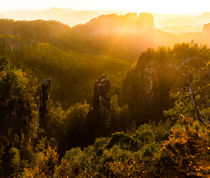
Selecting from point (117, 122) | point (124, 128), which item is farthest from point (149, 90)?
point (124, 128)

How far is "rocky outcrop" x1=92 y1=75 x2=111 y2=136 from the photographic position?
2435 inches

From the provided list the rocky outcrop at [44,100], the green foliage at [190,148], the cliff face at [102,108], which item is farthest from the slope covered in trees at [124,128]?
the rocky outcrop at [44,100]

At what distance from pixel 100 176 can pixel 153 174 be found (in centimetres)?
672

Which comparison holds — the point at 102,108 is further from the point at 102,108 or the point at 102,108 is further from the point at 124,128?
the point at 124,128

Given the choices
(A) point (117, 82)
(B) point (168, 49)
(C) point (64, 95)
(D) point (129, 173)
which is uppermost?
(B) point (168, 49)

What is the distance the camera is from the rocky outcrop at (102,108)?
61.8 metres

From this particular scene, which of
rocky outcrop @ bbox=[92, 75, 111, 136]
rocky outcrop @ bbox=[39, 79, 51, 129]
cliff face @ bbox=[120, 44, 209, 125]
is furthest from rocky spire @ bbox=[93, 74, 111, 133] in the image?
rocky outcrop @ bbox=[39, 79, 51, 129]

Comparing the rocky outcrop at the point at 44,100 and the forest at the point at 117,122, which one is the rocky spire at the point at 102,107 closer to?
the forest at the point at 117,122

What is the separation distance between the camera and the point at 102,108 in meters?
62.6

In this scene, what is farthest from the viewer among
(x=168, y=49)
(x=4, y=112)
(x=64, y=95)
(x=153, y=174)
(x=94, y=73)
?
(x=94, y=73)

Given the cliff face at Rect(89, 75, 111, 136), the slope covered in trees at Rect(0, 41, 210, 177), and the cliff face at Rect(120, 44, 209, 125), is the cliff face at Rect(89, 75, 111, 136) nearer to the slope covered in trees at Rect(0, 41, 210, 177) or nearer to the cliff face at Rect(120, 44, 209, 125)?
the slope covered in trees at Rect(0, 41, 210, 177)

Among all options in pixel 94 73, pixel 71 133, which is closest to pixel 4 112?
pixel 71 133

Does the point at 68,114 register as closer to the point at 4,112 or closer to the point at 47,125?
the point at 47,125

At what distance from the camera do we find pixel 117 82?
351 ft
